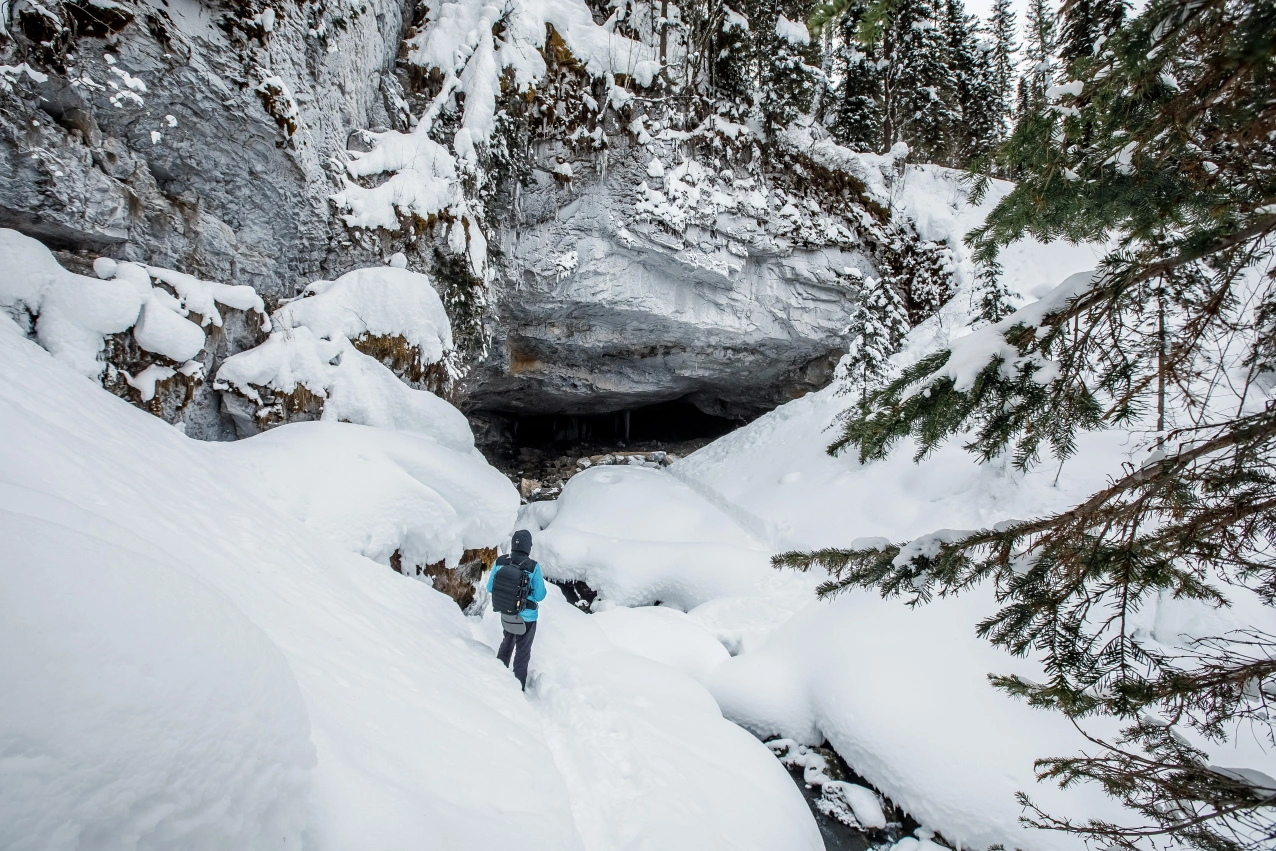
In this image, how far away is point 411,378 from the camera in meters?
8.74

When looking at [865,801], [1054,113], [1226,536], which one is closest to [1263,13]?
[1054,113]

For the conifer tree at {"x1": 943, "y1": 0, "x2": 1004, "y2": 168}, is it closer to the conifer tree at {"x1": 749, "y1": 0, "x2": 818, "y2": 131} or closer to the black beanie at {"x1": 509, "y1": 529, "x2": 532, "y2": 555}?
the conifer tree at {"x1": 749, "y1": 0, "x2": 818, "y2": 131}

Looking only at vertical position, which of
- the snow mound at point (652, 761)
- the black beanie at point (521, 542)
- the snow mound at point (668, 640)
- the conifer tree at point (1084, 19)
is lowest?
the snow mound at point (652, 761)

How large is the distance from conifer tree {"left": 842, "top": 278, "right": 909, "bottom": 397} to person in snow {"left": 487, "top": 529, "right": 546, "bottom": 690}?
1135cm

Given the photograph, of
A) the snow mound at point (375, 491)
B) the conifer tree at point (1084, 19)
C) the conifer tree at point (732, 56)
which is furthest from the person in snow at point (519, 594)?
the conifer tree at point (732, 56)

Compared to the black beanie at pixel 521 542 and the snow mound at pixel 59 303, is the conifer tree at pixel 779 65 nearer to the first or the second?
the black beanie at pixel 521 542

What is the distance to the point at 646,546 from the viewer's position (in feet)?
35.7

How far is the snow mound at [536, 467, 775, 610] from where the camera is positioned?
9.93 meters

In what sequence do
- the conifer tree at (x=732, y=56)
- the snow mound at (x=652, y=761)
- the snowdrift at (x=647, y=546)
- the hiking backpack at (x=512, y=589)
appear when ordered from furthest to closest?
the conifer tree at (x=732, y=56) → the snowdrift at (x=647, y=546) → the hiking backpack at (x=512, y=589) → the snow mound at (x=652, y=761)

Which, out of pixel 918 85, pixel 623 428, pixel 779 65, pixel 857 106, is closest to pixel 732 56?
pixel 779 65

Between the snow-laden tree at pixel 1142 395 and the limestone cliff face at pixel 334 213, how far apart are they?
7.57m

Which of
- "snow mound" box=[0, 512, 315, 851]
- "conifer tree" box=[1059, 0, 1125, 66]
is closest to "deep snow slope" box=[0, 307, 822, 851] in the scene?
"snow mound" box=[0, 512, 315, 851]

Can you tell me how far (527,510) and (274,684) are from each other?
12.3 m

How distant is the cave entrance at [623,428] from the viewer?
23188 mm
